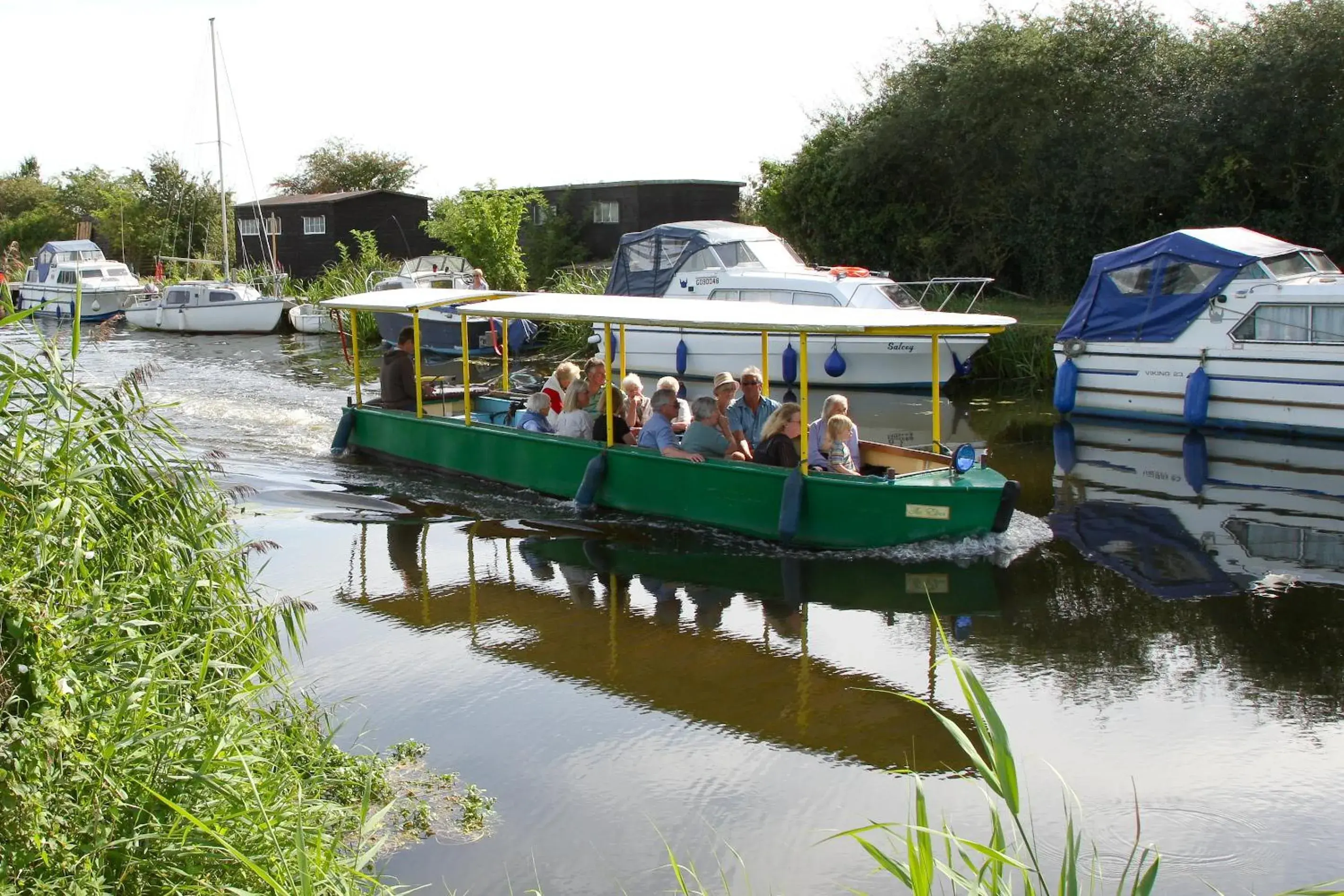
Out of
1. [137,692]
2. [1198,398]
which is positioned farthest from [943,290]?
[137,692]

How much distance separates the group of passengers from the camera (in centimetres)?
1109

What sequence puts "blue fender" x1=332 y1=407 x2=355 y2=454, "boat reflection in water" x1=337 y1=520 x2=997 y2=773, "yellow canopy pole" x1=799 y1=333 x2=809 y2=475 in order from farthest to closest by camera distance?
"blue fender" x1=332 y1=407 x2=355 y2=454 → "yellow canopy pole" x1=799 y1=333 x2=809 y2=475 → "boat reflection in water" x1=337 y1=520 x2=997 y2=773

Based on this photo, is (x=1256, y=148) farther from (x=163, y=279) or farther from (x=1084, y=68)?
(x=163, y=279)

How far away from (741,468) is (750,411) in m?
1.07

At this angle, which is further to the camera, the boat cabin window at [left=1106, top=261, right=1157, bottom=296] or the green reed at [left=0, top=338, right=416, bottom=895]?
the boat cabin window at [left=1106, top=261, right=1157, bottom=296]

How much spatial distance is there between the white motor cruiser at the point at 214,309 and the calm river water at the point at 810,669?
71.1 ft

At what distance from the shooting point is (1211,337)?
1739 centimetres

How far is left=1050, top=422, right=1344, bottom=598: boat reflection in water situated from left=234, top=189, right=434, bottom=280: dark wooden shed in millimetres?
29659

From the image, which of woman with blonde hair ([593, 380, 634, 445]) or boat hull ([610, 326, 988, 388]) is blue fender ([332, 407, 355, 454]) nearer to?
woman with blonde hair ([593, 380, 634, 445])

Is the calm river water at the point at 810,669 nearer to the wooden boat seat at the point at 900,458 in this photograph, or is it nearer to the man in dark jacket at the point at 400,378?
the wooden boat seat at the point at 900,458

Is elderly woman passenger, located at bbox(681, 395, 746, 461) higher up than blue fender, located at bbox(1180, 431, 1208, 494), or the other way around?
elderly woman passenger, located at bbox(681, 395, 746, 461)

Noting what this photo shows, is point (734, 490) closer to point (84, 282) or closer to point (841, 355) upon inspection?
point (841, 355)

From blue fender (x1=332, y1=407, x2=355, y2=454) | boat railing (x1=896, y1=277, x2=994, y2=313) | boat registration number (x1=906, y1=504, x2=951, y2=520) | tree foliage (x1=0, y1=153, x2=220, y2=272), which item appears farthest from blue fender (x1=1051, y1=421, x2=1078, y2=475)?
tree foliage (x1=0, y1=153, x2=220, y2=272)

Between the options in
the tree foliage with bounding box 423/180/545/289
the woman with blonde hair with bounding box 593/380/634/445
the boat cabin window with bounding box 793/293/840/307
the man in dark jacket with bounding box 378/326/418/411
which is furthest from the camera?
the tree foliage with bounding box 423/180/545/289
